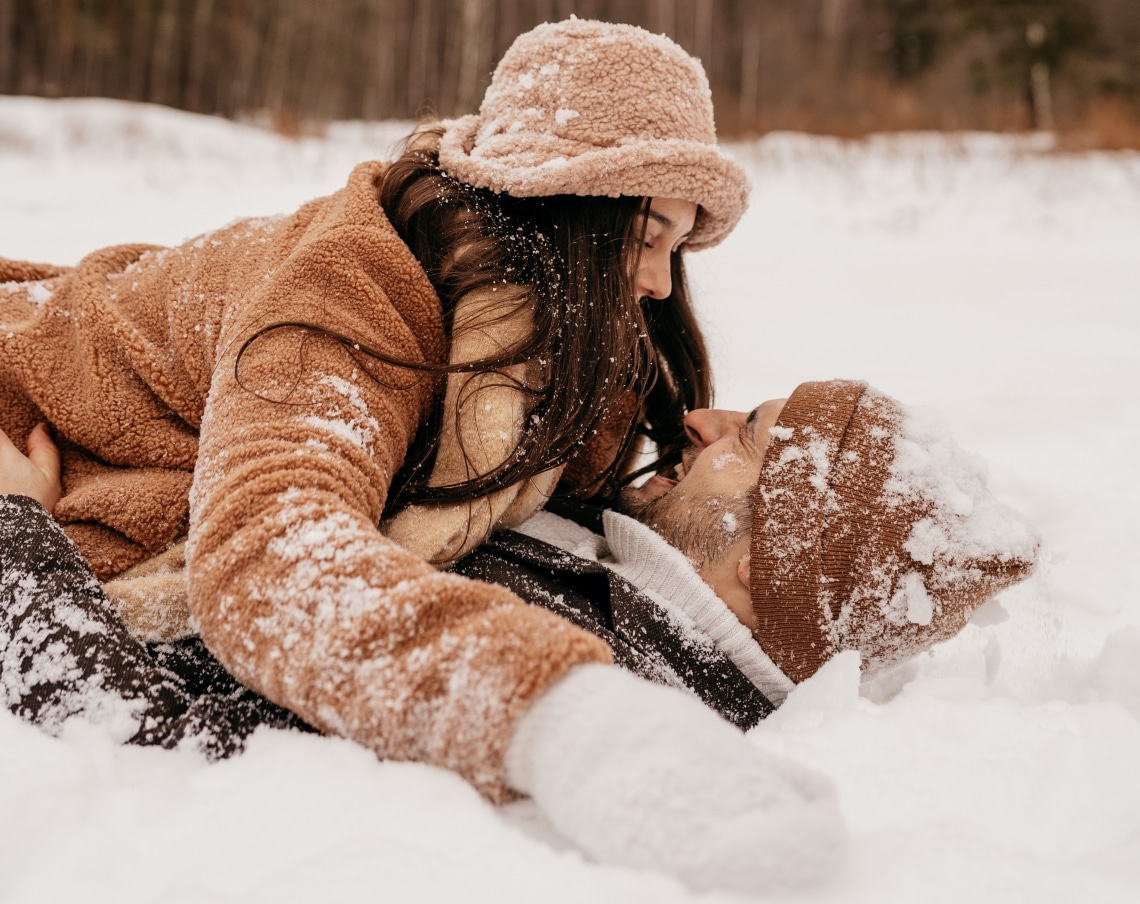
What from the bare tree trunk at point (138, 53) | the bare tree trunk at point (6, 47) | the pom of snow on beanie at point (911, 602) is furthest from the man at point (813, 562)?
the bare tree trunk at point (138, 53)


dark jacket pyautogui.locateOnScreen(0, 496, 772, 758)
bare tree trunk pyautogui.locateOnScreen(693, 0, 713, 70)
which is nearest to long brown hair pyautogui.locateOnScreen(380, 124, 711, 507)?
dark jacket pyautogui.locateOnScreen(0, 496, 772, 758)

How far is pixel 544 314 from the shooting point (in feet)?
4.54

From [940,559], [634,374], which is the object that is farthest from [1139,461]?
[634,374]

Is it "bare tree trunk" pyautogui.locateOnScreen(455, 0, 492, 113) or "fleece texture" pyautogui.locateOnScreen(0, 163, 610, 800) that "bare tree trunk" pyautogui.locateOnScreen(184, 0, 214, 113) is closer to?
"bare tree trunk" pyautogui.locateOnScreen(455, 0, 492, 113)

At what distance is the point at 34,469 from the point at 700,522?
1.09 meters

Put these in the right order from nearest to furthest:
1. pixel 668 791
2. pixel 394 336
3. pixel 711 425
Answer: pixel 668 791 < pixel 394 336 < pixel 711 425

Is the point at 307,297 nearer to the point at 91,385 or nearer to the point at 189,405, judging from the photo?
the point at 189,405

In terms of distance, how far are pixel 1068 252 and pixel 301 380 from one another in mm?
4319

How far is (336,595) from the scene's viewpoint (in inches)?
36.4

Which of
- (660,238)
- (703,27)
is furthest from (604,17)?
(660,238)

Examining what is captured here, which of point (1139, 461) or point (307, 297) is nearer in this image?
point (307, 297)

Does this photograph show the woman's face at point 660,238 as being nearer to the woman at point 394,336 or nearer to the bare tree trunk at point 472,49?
the woman at point 394,336

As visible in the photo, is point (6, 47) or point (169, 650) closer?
point (169, 650)

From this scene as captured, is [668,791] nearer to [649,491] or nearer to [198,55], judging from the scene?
[649,491]
